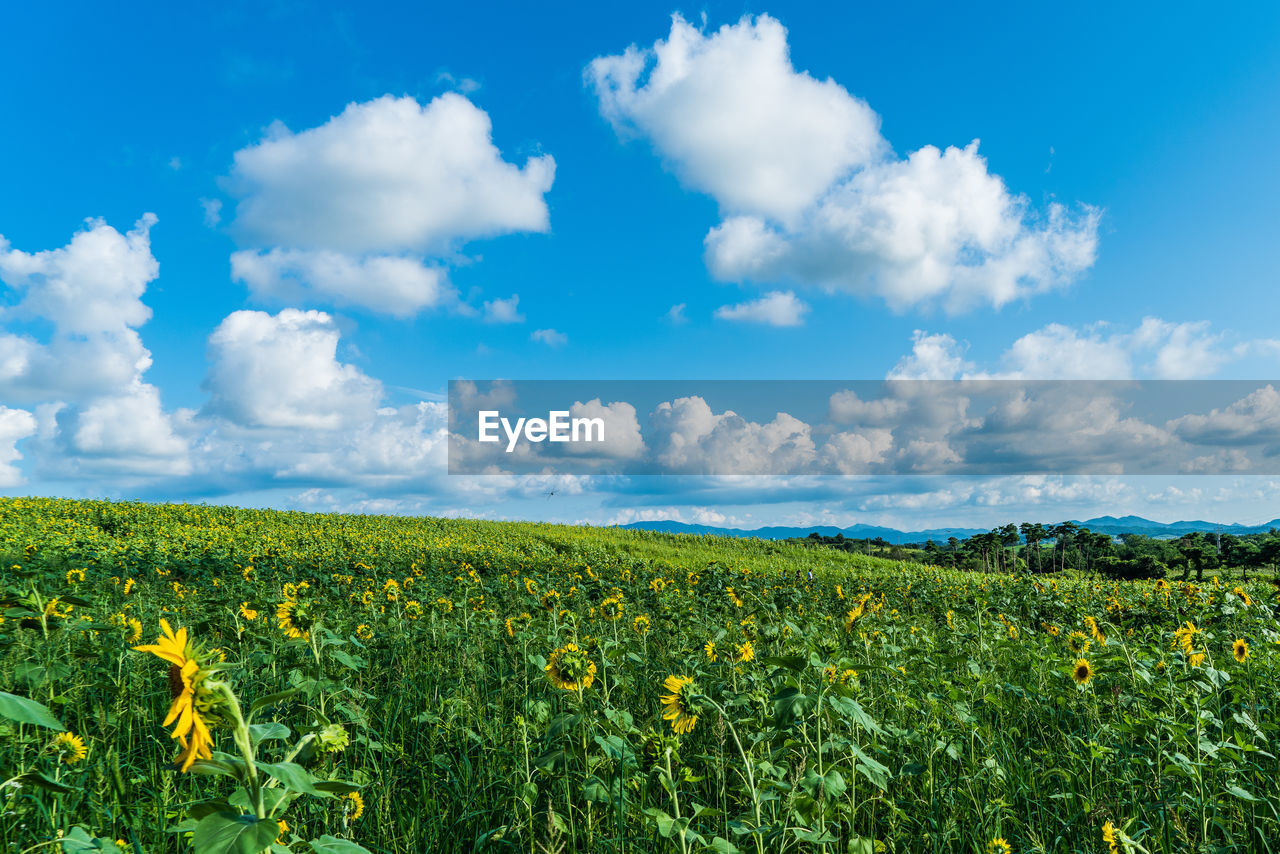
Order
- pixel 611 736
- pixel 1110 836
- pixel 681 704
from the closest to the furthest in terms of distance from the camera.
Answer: pixel 1110 836 → pixel 611 736 → pixel 681 704

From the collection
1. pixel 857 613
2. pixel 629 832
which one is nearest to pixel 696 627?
pixel 857 613

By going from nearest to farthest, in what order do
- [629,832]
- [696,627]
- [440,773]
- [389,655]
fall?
[629,832] < [440,773] < [389,655] < [696,627]

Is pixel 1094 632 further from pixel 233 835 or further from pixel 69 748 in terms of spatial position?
pixel 69 748

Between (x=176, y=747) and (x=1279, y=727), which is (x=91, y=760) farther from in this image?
(x=1279, y=727)

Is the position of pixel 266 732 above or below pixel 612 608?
above

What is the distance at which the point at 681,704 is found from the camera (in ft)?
9.05

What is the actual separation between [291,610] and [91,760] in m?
1.27

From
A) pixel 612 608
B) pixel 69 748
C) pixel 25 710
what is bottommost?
pixel 612 608

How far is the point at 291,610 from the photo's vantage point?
10.9 feet

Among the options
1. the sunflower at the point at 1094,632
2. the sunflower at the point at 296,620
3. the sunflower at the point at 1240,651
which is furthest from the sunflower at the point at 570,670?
the sunflower at the point at 1240,651

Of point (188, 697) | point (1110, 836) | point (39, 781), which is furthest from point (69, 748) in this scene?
point (1110, 836)

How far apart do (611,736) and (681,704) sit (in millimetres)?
332

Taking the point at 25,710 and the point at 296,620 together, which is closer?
the point at 25,710

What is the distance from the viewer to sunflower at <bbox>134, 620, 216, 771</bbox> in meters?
1.19
